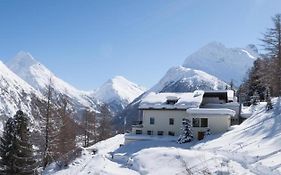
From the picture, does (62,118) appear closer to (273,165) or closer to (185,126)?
(185,126)

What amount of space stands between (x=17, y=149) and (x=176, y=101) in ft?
77.0

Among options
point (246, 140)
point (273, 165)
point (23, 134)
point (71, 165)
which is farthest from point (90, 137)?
point (273, 165)

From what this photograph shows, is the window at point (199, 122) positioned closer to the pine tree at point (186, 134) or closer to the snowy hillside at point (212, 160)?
the pine tree at point (186, 134)

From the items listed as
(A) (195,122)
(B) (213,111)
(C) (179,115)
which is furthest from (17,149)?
(B) (213,111)

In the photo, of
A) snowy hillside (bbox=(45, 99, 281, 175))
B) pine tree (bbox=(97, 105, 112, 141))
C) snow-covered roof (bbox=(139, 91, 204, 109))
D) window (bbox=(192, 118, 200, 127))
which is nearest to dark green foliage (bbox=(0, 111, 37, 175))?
snowy hillside (bbox=(45, 99, 281, 175))

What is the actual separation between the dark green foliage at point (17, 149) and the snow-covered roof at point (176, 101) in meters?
18.7

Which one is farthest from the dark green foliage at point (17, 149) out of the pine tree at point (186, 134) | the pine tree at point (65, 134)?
the pine tree at point (186, 134)

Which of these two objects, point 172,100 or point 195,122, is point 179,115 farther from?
point 195,122

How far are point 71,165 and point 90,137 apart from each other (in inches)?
1534

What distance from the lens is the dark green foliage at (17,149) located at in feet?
131

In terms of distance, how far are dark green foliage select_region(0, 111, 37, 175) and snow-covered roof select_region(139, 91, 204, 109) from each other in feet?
61.2

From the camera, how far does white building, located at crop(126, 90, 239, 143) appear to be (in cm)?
4947

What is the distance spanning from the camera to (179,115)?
177 feet

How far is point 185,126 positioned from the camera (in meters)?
47.4
